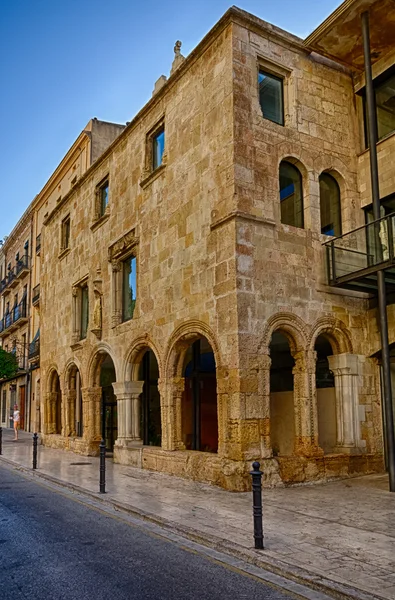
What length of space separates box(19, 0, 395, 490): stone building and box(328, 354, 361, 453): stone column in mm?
31

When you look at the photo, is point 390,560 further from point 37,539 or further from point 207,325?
point 207,325

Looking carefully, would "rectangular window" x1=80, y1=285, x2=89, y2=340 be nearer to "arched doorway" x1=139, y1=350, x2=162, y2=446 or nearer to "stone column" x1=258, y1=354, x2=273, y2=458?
"arched doorway" x1=139, y1=350, x2=162, y2=446

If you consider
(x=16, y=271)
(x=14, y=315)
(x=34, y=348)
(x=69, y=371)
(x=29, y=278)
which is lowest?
(x=69, y=371)

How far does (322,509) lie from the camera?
875 cm

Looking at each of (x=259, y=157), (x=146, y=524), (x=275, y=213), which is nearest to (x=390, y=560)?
(x=146, y=524)

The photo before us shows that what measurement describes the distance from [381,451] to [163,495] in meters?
5.30

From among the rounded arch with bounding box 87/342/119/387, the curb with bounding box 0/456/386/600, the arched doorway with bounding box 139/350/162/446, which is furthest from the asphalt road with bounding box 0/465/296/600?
the rounded arch with bounding box 87/342/119/387

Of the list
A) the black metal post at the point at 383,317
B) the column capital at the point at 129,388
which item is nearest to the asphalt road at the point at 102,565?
the black metal post at the point at 383,317

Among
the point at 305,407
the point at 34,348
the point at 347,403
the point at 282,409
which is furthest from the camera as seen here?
the point at 34,348

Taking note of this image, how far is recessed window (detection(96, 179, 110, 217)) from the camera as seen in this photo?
728 inches

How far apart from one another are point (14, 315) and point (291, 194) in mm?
28192

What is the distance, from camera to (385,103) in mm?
13344

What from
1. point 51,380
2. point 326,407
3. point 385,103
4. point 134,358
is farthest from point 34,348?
point 385,103

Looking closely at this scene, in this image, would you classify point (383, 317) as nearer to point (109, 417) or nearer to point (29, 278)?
point (109, 417)
